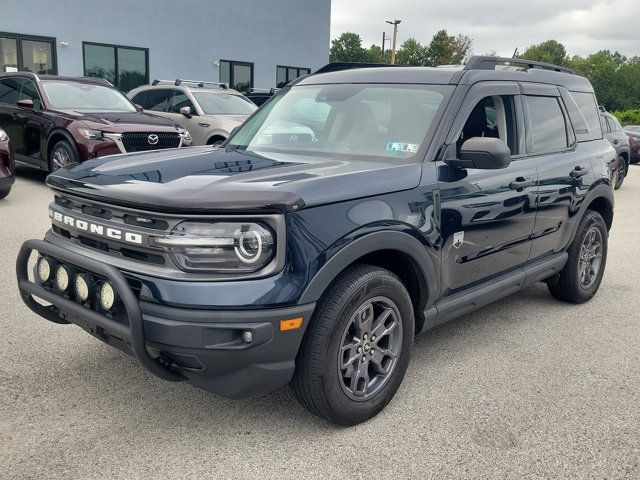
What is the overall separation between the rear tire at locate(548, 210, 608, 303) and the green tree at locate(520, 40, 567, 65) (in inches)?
4789

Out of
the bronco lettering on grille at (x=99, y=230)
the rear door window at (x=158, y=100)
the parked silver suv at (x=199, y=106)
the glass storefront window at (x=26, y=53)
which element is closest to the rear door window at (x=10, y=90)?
the parked silver suv at (x=199, y=106)

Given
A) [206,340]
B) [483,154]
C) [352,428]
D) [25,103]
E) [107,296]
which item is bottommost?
[352,428]

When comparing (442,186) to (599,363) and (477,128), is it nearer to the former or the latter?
(477,128)

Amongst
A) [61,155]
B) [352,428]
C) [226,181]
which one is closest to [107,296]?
[226,181]

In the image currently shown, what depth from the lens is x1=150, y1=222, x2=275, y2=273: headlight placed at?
261 cm

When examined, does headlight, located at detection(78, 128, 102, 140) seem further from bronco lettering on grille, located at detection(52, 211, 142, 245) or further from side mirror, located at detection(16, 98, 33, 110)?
bronco lettering on grille, located at detection(52, 211, 142, 245)

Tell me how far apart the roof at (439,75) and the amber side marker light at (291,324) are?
1.88 m

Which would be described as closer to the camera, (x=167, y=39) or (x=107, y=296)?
(x=107, y=296)

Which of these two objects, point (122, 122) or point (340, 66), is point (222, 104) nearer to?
point (122, 122)

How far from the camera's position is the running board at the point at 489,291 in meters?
3.53

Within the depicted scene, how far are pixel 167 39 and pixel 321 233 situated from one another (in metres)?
19.0

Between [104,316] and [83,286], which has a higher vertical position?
[83,286]

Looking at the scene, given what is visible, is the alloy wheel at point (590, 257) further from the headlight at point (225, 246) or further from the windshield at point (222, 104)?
the windshield at point (222, 104)

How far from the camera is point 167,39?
20.0 meters
